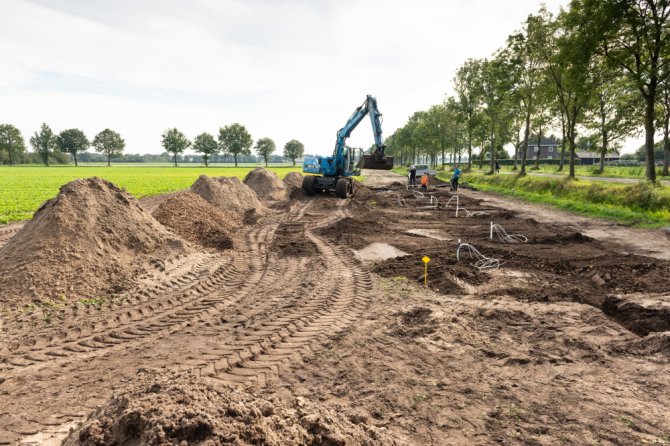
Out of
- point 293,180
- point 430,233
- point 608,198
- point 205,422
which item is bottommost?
point 430,233

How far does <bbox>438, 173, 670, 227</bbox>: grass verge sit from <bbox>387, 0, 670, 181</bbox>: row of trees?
1.87 meters

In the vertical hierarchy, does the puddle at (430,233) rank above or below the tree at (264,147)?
below

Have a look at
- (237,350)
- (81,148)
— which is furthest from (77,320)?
(81,148)

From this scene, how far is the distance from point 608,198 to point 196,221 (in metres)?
18.5

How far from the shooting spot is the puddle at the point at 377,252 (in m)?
10.1

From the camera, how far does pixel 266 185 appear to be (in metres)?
25.8

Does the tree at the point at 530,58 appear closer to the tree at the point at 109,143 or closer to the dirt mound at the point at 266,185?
the dirt mound at the point at 266,185

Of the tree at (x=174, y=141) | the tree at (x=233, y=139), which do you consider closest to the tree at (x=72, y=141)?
the tree at (x=174, y=141)

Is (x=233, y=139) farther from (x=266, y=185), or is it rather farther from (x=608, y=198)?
(x=608, y=198)

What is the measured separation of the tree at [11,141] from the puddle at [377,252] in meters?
126

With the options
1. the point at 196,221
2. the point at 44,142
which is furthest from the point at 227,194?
the point at 44,142

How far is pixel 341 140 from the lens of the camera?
2223 centimetres

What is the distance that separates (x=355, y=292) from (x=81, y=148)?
131013mm

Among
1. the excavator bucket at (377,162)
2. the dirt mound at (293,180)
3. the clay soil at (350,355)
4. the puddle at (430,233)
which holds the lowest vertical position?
the clay soil at (350,355)
